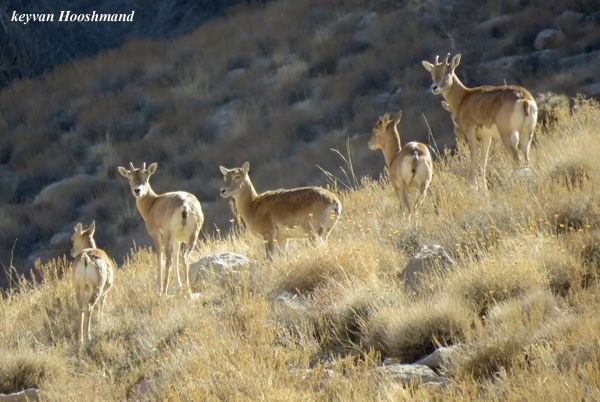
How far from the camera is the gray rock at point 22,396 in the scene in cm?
1105

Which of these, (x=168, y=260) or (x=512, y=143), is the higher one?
(x=512, y=143)

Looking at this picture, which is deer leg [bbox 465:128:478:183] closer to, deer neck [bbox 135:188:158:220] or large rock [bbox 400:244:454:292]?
large rock [bbox 400:244:454:292]

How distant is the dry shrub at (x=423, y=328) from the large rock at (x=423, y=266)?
0.72 metres

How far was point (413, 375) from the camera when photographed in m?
9.20

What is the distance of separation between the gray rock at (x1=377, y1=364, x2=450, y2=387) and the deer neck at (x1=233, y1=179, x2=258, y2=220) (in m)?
4.37

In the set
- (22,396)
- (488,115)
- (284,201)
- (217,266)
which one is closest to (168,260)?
(217,266)

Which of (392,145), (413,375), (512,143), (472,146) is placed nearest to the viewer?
(413,375)

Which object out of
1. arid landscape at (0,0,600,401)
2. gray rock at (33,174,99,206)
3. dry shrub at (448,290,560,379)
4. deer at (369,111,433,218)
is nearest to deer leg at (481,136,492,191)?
arid landscape at (0,0,600,401)

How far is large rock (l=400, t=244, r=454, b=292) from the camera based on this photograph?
1107 cm

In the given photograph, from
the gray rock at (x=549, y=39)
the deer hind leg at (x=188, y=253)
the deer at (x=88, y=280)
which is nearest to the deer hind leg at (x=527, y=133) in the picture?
the deer hind leg at (x=188, y=253)

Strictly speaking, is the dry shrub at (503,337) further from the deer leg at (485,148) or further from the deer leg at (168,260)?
the deer leg at (485,148)

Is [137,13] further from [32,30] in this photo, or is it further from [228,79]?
[228,79]

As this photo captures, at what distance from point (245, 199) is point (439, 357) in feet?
14.9

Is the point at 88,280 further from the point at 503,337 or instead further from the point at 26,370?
the point at 503,337
